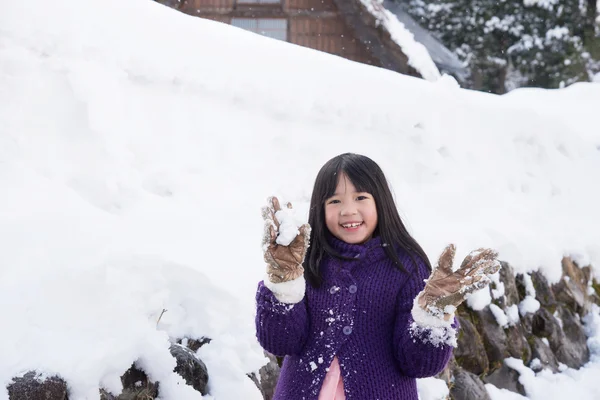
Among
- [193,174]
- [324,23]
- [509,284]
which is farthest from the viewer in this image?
[324,23]

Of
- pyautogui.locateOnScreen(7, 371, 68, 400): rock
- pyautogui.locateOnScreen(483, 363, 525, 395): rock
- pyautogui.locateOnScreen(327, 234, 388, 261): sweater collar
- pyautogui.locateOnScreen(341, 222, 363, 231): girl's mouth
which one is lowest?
pyautogui.locateOnScreen(483, 363, 525, 395): rock

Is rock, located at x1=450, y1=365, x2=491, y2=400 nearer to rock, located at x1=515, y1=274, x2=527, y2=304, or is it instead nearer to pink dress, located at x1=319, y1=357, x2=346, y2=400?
rock, located at x1=515, y1=274, x2=527, y2=304

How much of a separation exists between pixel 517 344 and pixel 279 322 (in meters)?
2.57

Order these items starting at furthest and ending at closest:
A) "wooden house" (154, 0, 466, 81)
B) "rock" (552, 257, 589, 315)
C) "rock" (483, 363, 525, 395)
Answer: "wooden house" (154, 0, 466, 81)
"rock" (552, 257, 589, 315)
"rock" (483, 363, 525, 395)

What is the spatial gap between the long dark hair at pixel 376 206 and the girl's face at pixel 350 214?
0.06 ft

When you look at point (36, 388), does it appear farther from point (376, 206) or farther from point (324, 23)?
point (324, 23)

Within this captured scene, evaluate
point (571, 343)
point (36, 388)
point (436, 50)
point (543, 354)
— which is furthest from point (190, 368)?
point (436, 50)

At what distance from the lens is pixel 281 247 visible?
5.52 ft

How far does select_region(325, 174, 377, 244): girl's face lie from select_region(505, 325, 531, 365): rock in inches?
89.4

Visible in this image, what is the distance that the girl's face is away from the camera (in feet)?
6.27

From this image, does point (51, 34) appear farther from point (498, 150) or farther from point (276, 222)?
point (498, 150)

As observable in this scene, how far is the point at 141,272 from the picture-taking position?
7.84 ft

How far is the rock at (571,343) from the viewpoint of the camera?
4160 mm

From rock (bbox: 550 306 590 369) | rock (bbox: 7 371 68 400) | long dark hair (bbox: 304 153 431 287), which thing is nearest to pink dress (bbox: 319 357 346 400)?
long dark hair (bbox: 304 153 431 287)
